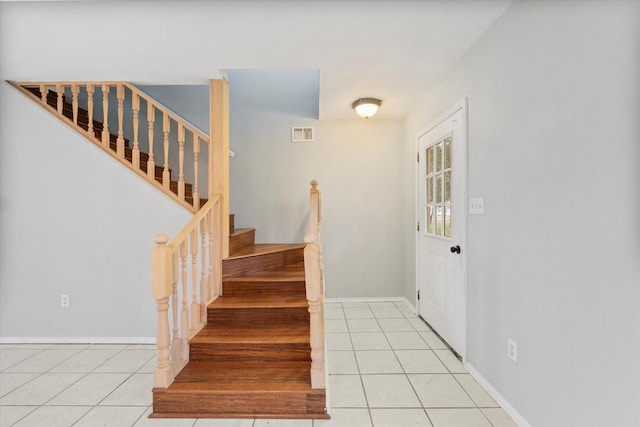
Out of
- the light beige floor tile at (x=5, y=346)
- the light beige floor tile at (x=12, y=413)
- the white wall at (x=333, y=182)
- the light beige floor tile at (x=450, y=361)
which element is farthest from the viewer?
the white wall at (x=333, y=182)

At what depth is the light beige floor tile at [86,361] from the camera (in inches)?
93.9

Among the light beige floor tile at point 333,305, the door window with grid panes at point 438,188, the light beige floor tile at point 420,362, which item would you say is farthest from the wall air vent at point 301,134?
the light beige floor tile at point 420,362

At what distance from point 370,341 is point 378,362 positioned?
1.24 feet

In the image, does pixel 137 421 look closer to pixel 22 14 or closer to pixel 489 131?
pixel 22 14

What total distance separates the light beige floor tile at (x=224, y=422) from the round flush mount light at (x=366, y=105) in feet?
9.44

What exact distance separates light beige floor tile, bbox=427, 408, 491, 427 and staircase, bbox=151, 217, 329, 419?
25.2 inches

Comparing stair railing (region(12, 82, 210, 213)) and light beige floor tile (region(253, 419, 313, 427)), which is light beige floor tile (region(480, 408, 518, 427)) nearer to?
light beige floor tile (region(253, 419, 313, 427))

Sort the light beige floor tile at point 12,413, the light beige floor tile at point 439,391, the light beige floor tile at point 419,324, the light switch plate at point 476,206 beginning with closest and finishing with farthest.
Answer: the light beige floor tile at point 12,413 < the light beige floor tile at point 439,391 < the light switch plate at point 476,206 < the light beige floor tile at point 419,324

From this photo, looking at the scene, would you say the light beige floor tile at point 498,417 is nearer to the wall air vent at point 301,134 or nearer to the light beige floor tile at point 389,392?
the light beige floor tile at point 389,392

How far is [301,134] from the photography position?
3.98 metres

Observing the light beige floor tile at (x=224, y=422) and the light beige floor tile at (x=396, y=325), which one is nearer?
the light beige floor tile at (x=224, y=422)

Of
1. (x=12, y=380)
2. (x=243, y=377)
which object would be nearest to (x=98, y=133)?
(x=12, y=380)

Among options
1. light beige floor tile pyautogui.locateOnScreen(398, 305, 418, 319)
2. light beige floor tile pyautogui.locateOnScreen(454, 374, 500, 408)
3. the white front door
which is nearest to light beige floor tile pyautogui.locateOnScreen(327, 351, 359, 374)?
light beige floor tile pyautogui.locateOnScreen(454, 374, 500, 408)

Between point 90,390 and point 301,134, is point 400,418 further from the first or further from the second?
point 301,134
